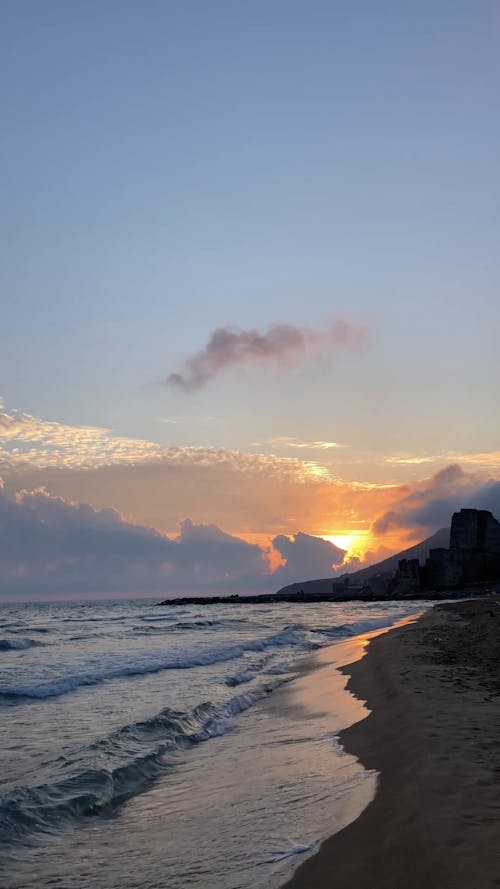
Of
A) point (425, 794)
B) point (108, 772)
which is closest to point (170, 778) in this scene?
point (108, 772)

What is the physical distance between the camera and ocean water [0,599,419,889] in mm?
6828

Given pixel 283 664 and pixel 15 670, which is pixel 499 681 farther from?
pixel 15 670

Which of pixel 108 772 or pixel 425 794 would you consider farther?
pixel 108 772

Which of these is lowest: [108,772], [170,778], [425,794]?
[170,778]

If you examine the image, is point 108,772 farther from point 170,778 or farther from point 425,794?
point 425,794

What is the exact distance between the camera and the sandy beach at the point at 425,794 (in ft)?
17.9

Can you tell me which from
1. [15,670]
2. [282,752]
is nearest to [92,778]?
[282,752]

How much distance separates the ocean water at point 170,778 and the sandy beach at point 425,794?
0.40m

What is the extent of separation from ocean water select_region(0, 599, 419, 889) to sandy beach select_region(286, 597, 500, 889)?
0.40 metres

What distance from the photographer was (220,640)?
37062 mm

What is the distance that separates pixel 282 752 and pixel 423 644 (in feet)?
55.4

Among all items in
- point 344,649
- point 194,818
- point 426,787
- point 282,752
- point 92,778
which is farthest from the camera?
point 344,649

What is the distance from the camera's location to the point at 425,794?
24.1ft

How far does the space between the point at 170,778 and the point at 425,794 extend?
4.80 metres
